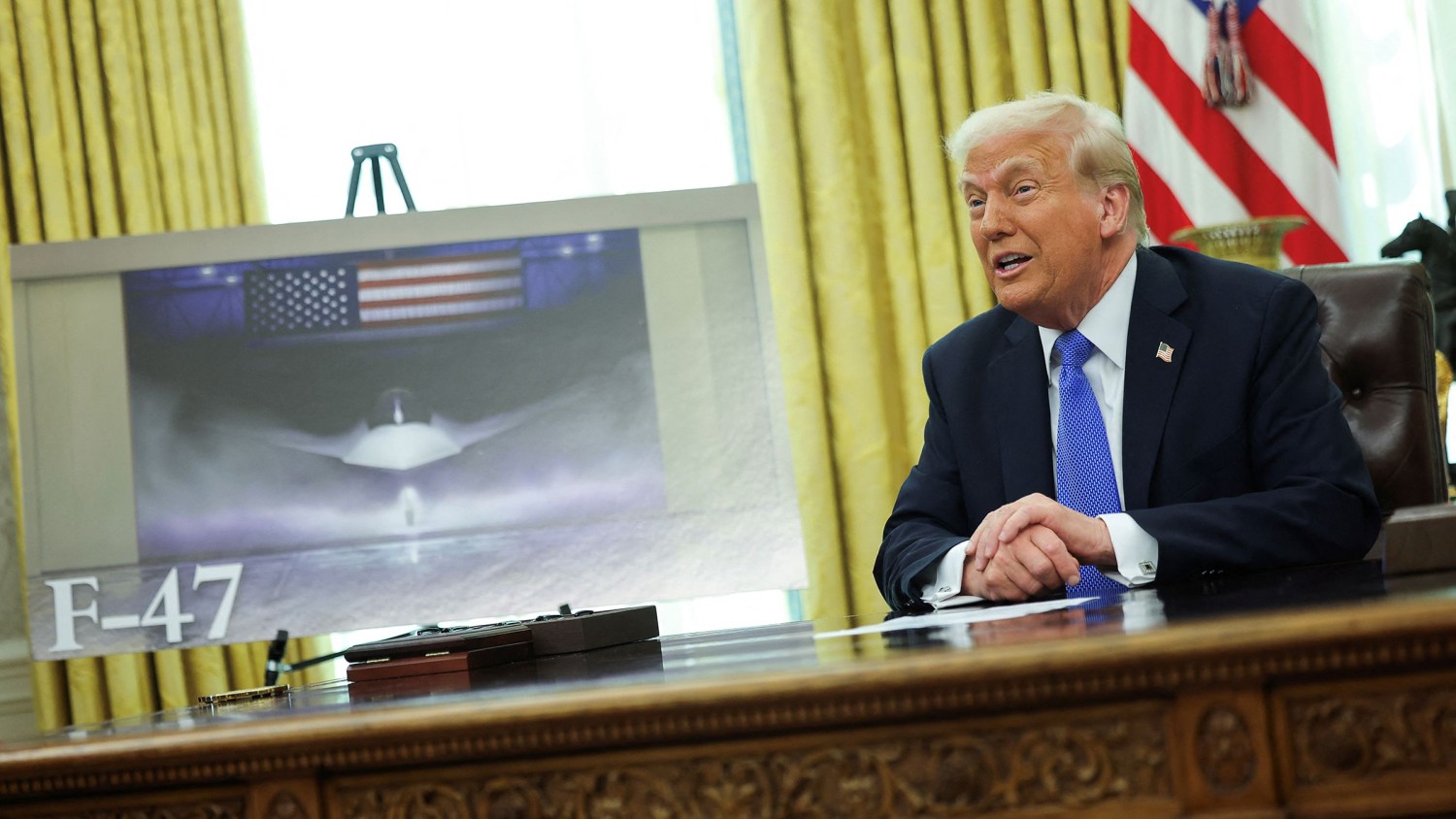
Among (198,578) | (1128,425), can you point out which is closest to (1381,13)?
(1128,425)

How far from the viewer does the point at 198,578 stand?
109 inches

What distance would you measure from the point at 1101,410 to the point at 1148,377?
110 millimetres

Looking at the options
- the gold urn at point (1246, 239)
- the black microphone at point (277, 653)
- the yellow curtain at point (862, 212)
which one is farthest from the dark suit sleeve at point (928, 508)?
the yellow curtain at point (862, 212)

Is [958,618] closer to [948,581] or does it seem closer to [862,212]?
[948,581]

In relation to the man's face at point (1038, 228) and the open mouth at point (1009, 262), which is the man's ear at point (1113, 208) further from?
the open mouth at point (1009, 262)

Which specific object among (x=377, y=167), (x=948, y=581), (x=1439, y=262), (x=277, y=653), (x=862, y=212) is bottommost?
(x=277, y=653)

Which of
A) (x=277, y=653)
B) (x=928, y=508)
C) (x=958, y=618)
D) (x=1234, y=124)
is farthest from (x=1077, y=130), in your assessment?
(x=277, y=653)

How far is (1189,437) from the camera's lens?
5.81 feet

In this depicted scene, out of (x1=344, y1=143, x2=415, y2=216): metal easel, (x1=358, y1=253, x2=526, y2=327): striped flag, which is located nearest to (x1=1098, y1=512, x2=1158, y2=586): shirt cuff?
(x1=358, y1=253, x2=526, y2=327): striped flag

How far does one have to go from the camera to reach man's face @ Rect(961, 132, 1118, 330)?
195 cm

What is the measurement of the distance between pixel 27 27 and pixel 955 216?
8.82 ft

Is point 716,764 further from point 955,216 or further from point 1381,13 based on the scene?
point 1381,13

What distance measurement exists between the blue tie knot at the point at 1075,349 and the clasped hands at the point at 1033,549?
1.38 feet

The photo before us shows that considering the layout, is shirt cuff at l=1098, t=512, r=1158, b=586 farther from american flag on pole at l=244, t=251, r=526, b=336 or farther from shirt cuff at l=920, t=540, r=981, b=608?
american flag on pole at l=244, t=251, r=526, b=336
